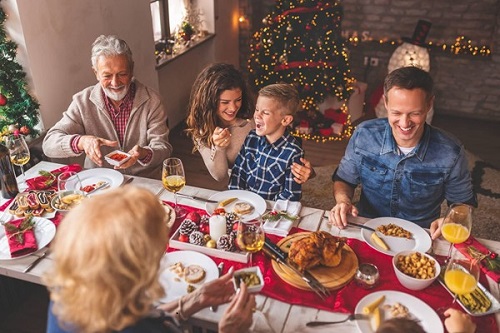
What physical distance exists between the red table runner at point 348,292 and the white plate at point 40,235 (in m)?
0.69

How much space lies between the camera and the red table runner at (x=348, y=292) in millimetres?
1489

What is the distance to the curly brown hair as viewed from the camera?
232 centimetres

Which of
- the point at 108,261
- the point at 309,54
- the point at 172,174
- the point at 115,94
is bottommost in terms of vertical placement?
the point at 309,54

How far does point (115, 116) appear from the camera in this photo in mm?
2631

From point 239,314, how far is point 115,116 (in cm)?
166

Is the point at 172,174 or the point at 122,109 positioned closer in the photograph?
the point at 172,174

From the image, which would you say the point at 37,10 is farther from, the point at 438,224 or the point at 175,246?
the point at 438,224

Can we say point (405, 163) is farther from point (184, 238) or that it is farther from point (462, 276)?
point (184, 238)

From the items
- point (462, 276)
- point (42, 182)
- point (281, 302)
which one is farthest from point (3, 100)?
point (462, 276)

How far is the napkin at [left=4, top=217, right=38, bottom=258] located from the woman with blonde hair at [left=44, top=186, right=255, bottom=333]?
2.24 feet

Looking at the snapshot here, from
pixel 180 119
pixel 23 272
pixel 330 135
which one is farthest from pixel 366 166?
pixel 180 119

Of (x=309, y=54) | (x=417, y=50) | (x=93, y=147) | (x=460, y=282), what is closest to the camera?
(x=460, y=282)

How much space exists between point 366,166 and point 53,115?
82.4 inches

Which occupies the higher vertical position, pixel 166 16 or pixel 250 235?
pixel 166 16
